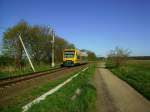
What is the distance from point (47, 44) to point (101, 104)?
48.5m

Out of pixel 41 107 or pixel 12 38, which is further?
pixel 12 38

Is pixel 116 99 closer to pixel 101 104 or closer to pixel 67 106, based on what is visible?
pixel 101 104

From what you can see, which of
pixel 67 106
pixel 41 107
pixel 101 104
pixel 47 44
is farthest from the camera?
pixel 47 44

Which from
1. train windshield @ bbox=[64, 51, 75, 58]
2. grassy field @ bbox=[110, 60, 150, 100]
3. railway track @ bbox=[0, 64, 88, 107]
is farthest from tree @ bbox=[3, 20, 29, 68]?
railway track @ bbox=[0, 64, 88, 107]

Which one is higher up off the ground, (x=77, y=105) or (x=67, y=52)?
(x=67, y=52)

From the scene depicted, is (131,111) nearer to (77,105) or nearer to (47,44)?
(77,105)

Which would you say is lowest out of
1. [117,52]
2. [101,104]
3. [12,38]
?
[101,104]

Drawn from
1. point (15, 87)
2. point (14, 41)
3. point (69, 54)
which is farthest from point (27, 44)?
point (15, 87)

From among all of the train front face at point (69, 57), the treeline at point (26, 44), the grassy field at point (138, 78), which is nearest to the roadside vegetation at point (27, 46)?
the treeline at point (26, 44)

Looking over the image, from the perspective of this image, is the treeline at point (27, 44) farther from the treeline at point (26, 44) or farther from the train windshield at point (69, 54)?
the train windshield at point (69, 54)

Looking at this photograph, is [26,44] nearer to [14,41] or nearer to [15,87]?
[14,41]

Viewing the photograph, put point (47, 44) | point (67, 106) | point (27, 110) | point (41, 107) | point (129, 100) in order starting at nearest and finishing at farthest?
point (27, 110) → point (41, 107) → point (67, 106) → point (129, 100) → point (47, 44)

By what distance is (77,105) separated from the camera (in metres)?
9.86

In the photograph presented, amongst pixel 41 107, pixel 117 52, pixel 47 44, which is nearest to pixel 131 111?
pixel 41 107
